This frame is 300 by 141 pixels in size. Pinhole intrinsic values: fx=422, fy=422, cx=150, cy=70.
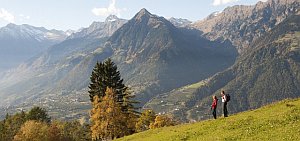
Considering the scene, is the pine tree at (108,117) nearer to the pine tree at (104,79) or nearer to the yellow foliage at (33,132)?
the pine tree at (104,79)

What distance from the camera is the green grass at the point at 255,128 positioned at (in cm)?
3691

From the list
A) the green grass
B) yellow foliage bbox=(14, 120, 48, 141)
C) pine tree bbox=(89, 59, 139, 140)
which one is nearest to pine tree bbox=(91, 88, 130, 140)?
pine tree bbox=(89, 59, 139, 140)

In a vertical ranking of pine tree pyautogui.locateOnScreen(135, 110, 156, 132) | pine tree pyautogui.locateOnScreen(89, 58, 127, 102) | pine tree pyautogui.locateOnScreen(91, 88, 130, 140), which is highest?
pine tree pyautogui.locateOnScreen(89, 58, 127, 102)

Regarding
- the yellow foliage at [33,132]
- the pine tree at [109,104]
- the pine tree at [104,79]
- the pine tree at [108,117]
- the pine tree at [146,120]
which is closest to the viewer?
the pine tree at [108,117]

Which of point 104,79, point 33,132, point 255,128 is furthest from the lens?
point 33,132

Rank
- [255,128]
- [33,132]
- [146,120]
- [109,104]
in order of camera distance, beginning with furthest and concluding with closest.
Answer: [146,120]
[33,132]
[109,104]
[255,128]

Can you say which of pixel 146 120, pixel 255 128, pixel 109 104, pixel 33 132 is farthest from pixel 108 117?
pixel 255 128

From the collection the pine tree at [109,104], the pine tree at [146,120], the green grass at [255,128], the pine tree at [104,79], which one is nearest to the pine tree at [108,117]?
the pine tree at [109,104]

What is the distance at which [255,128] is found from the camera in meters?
40.8

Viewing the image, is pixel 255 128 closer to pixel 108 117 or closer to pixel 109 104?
pixel 109 104

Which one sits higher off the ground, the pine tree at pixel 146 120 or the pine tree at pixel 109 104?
the pine tree at pixel 109 104

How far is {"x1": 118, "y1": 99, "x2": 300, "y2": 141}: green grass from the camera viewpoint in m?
36.9

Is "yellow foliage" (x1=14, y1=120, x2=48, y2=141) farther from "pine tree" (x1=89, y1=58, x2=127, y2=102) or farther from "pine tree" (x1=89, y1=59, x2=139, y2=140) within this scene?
"pine tree" (x1=89, y1=58, x2=127, y2=102)

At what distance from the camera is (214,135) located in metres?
42.1
